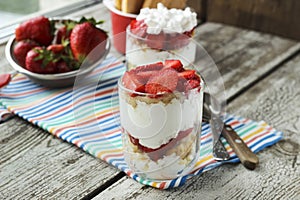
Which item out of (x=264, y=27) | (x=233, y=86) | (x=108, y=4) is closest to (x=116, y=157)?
(x=233, y=86)

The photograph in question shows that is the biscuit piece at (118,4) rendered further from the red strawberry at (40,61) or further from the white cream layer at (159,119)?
the white cream layer at (159,119)

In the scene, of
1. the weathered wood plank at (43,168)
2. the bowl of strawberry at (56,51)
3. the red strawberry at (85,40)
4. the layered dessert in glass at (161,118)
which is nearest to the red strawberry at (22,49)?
the bowl of strawberry at (56,51)

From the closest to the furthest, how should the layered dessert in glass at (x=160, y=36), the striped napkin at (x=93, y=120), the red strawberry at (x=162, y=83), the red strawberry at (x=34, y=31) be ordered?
1. the red strawberry at (x=162, y=83)
2. the striped napkin at (x=93, y=120)
3. the layered dessert in glass at (x=160, y=36)
4. the red strawberry at (x=34, y=31)

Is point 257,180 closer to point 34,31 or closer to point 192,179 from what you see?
point 192,179

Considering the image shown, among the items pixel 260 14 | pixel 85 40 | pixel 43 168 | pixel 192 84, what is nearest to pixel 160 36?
pixel 85 40

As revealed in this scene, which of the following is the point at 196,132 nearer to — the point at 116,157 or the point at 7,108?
the point at 116,157

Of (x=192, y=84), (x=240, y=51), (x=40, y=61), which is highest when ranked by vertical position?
(x=192, y=84)
